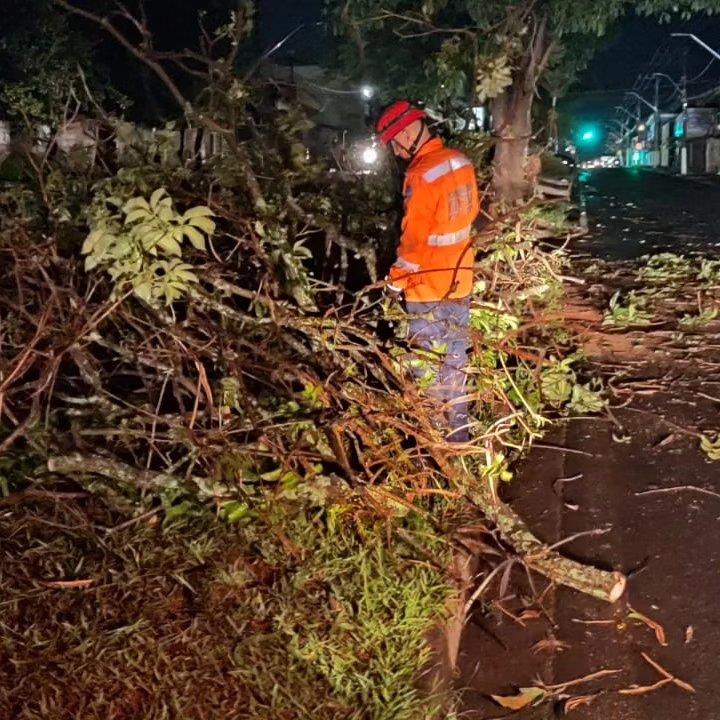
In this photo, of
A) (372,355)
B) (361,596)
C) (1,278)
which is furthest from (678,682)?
(1,278)

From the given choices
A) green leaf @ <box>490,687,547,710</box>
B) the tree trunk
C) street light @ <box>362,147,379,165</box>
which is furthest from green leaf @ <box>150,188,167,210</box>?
the tree trunk

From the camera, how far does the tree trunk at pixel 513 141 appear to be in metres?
10.5

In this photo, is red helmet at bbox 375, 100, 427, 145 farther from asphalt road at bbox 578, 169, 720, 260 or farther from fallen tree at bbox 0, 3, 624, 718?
asphalt road at bbox 578, 169, 720, 260

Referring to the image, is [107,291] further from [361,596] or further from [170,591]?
[361,596]

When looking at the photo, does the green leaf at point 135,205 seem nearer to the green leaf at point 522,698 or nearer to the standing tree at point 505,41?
the green leaf at point 522,698

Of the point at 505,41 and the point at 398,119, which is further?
the point at 505,41

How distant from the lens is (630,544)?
3768 mm

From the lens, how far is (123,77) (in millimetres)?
22250

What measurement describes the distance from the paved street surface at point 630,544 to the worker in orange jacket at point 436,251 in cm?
71

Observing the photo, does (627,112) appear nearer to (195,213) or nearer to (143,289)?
(195,213)

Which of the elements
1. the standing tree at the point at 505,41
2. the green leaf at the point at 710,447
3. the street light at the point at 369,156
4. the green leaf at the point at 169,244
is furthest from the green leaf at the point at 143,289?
the standing tree at the point at 505,41

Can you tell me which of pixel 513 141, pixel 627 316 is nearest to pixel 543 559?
pixel 627 316

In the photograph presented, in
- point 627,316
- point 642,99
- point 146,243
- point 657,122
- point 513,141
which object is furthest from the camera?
point 642,99

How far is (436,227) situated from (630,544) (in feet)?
6.08
